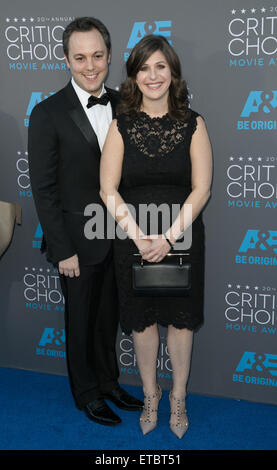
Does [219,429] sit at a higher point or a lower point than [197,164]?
lower

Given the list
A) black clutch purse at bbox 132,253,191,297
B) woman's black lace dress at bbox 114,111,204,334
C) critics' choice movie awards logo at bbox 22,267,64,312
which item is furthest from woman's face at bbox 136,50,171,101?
critics' choice movie awards logo at bbox 22,267,64,312

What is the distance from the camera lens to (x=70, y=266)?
2553 mm

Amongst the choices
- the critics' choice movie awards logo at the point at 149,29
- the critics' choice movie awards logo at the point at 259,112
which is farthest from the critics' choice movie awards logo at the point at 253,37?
the critics' choice movie awards logo at the point at 149,29

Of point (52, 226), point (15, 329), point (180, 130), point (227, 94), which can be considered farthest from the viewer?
point (15, 329)

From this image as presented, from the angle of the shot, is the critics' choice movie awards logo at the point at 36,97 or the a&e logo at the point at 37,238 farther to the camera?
the a&e logo at the point at 37,238

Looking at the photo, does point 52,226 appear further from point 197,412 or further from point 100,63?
point 197,412

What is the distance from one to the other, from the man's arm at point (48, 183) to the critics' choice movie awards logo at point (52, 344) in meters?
0.87

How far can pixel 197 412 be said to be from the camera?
2879 mm

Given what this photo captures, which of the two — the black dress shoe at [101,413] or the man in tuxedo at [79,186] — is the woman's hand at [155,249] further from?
the black dress shoe at [101,413]

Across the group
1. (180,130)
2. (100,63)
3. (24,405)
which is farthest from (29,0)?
(24,405)

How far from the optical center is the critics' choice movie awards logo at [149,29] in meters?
2.67

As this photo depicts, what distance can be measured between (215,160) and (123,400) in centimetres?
149

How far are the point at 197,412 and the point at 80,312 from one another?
91 centimetres

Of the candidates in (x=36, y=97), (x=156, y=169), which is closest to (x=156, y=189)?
(x=156, y=169)
